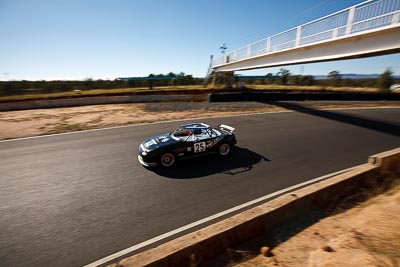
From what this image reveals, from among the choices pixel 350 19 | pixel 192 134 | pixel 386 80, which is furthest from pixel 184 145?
pixel 386 80

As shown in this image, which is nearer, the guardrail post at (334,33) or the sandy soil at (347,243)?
the sandy soil at (347,243)

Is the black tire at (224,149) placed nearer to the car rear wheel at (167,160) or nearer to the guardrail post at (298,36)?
the car rear wheel at (167,160)

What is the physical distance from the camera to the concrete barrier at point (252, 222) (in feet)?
10.1

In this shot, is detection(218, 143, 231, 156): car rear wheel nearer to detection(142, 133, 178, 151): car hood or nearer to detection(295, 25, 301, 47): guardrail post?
detection(142, 133, 178, 151): car hood

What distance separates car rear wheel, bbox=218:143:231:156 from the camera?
322 inches

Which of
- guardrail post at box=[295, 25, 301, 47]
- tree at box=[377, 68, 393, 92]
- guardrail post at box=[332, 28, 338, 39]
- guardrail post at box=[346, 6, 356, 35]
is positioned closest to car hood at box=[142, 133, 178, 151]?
guardrail post at box=[346, 6, 356, 35]

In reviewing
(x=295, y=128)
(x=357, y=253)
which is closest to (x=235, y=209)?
(x=357, y=253)

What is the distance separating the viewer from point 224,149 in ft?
27.2

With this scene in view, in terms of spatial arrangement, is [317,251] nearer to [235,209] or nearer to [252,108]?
[235,209]

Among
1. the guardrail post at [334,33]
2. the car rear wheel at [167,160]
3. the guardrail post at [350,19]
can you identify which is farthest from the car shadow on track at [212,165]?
the guardrail post at [334,33]

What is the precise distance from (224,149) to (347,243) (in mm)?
5101

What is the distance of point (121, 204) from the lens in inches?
211

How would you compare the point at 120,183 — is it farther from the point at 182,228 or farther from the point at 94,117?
the point at 94,117

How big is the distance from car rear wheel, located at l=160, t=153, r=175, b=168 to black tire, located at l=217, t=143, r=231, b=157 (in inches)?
69.7
